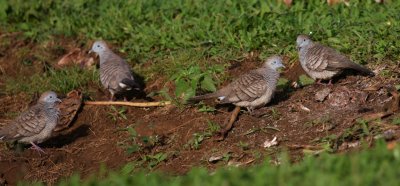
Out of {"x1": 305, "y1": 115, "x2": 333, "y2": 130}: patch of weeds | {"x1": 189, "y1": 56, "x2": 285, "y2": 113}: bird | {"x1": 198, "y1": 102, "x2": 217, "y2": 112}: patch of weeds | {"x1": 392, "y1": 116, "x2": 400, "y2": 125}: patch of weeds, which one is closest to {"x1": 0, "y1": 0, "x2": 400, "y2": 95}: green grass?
{"x1": 198, "y1": 102, "x2": 217, "y2": 112}: patch of weeds

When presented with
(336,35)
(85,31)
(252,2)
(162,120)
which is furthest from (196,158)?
(85,31)

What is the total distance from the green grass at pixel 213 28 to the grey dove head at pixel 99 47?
46 cm

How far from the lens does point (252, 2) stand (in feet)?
40.8

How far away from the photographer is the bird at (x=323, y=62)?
10.0 meters

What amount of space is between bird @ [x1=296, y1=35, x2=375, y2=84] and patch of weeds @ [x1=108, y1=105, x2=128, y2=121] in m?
2.35

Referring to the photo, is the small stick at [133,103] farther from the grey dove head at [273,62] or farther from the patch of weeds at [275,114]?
the patch of weeds at [275,114]

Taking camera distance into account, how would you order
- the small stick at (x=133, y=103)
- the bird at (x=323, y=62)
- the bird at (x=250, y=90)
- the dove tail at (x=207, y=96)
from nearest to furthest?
the bird at (x=250, y=90) < the bird at (x=323, y=62) < the dove tail at (x=207, y=96) < the small stick at (x=133, y=103)

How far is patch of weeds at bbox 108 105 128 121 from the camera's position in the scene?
10948 millimetres

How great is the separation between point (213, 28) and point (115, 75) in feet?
5.87

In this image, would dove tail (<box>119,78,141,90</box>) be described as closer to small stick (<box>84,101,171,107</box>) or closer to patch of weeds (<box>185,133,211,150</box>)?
small stick (<box>84,101,171,107</box>)

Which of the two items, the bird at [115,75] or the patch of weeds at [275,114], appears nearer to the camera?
the patch of weeds at [275,114]

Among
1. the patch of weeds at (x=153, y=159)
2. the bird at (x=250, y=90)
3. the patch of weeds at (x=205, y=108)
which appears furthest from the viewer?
the patch of weeds at (x=205, y=108)

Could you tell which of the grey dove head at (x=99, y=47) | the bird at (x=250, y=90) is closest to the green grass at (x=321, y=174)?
the bird at (x=250, y=90)

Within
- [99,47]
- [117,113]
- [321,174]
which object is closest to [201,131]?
[117,113]
